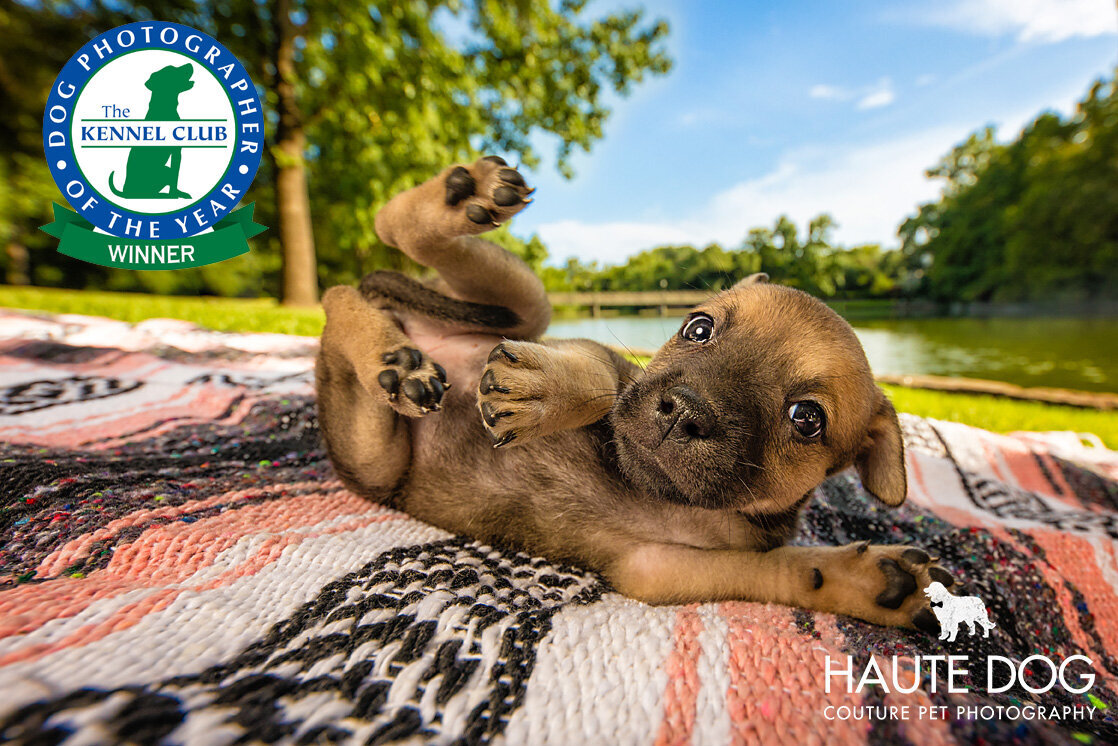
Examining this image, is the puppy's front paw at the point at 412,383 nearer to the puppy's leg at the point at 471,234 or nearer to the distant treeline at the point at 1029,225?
the puppy's leg at the point at 471,234

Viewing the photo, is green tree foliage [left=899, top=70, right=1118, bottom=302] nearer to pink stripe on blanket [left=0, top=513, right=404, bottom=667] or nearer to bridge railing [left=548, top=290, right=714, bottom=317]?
bridge railing [left=548, top=290, right=714, bottom=317]

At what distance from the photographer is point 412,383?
201 centimetres

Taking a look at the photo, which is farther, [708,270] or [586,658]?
[708,270]

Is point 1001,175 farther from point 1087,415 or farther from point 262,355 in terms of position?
point 262,355

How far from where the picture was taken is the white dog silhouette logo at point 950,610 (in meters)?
1.77

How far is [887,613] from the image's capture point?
5.95 feet

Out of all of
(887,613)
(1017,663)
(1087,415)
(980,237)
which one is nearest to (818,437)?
(887,613)

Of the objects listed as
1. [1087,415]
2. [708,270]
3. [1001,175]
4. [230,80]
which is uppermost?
[1001,175]

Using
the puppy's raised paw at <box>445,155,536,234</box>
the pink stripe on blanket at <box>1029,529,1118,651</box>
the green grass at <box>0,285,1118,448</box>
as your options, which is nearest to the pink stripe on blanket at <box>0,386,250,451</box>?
the puppy's raised paw at <box>445,155,536,234</box>

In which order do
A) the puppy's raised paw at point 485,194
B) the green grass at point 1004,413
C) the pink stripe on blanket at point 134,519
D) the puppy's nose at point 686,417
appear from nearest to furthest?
1. the pink stripe on blanket at point 134,519
2. the puppy's nose at point 686,417
3. the puppy's raised paw at point 485,194
4. the green grass at point 1004,413

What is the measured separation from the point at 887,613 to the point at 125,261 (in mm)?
5718

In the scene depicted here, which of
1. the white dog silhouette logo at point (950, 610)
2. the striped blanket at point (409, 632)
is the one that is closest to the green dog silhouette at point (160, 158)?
the striped blanket at point (409, 632)

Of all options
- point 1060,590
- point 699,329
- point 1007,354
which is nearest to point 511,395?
point 699,329

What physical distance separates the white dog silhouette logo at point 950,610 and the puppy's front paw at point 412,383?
196 cm
